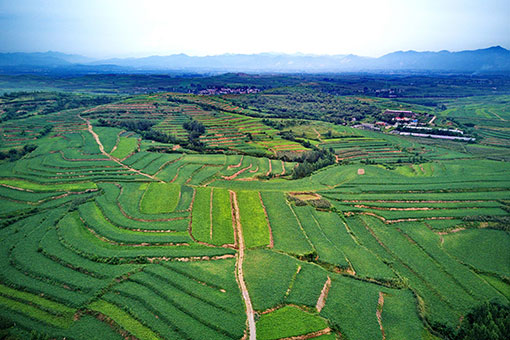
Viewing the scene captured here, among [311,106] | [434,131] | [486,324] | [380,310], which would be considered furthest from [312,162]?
[311,106]

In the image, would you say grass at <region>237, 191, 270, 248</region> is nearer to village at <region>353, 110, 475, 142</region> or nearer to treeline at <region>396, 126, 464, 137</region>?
village at <region>353, 110, 475, 142</region>

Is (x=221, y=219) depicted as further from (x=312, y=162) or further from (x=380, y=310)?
(x=312, y=162)

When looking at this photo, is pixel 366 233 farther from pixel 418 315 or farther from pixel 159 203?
pixel 159 203

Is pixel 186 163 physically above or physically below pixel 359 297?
above

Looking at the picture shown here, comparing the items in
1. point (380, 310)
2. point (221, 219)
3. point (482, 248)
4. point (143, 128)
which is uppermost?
point (143, 128)

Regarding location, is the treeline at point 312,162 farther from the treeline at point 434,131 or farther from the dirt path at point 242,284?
the treeline at point 434,131

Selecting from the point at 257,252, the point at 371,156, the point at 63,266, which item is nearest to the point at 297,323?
the point at 257,252
